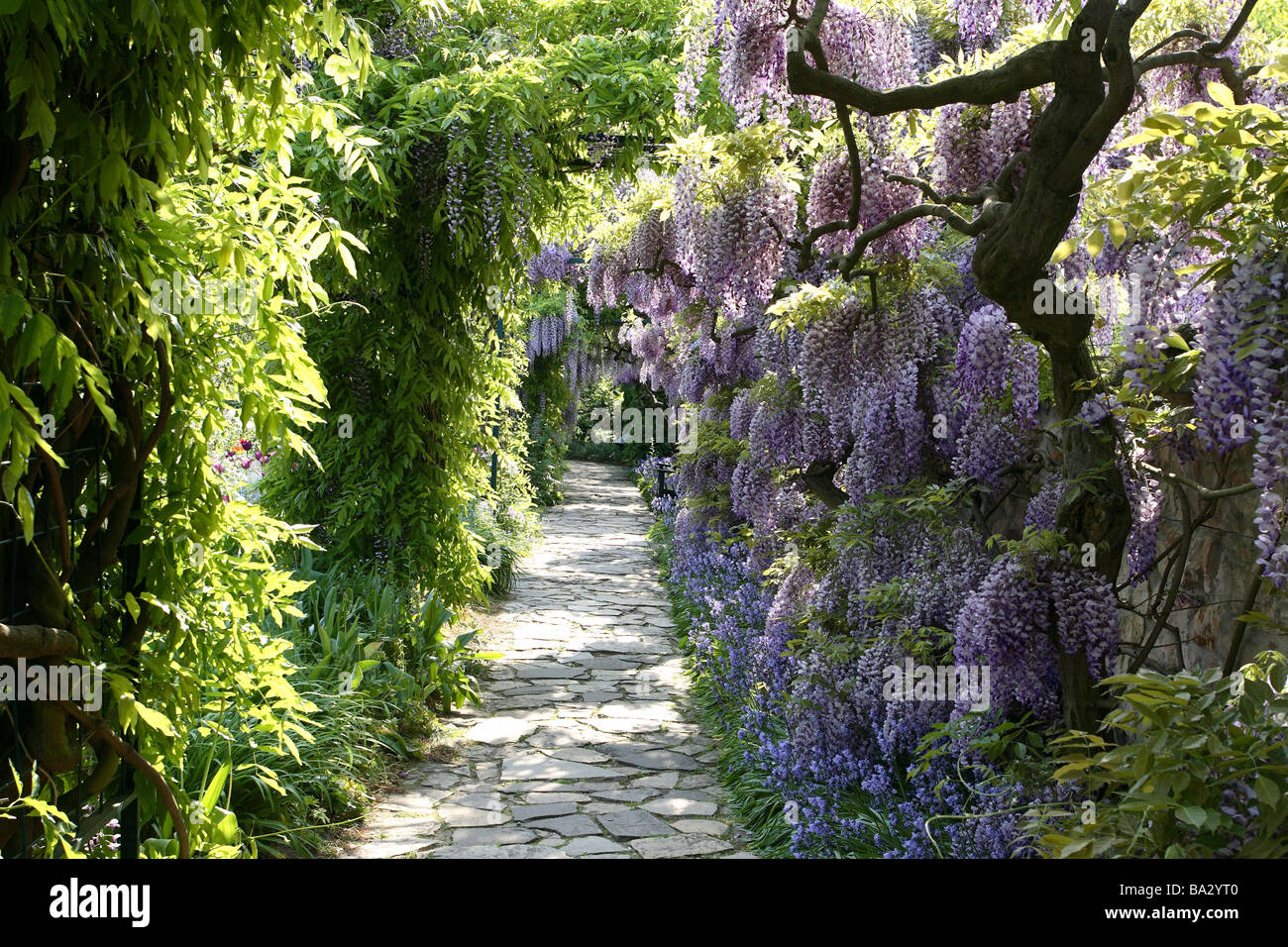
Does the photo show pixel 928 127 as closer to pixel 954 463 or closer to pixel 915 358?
pixel 915 358

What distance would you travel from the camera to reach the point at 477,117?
522cm

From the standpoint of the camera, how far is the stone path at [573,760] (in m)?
3.95

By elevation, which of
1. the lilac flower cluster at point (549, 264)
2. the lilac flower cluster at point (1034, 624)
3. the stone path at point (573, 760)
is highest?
the lilac flower cluster at point (549, 264)

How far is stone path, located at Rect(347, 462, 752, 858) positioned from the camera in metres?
3.95

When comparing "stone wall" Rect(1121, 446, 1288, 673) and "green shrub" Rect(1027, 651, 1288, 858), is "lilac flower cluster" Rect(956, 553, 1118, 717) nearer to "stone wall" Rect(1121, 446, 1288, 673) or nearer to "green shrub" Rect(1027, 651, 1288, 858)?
"stone wall" Rect(1121, 446, 1288, 673)

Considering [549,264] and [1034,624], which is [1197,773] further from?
[549,264]

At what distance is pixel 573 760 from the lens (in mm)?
4902

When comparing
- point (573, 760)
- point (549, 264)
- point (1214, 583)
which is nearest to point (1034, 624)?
point (1214, 583)

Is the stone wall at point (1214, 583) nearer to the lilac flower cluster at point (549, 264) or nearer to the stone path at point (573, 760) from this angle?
the stone path at point (573, 760)

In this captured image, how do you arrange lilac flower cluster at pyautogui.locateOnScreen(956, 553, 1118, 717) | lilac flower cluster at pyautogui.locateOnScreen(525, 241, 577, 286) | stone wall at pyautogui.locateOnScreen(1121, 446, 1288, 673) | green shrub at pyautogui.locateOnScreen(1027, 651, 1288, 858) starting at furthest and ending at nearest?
lilac flower cluster at pyautogui.locateOnScreen(525, 241, 577, 286)
lilac flower cluster at pyautogui.locateOnScreen(956, 553, 1118, 717)
stone wall at pyautogui.locateOnScreen(1121, 446, 1288, 673)
green shrub at pyautogui.locateOnScreen(1027, 651, 1288, 858)

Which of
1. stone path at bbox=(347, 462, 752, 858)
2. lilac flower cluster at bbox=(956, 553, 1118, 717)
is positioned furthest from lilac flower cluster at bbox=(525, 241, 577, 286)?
lilac flower cluster at bbox=(956, 553, 1118, 717)

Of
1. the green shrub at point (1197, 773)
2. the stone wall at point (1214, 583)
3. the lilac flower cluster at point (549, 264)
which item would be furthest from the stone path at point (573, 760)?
the lilac flower cluster at point (549, 264)

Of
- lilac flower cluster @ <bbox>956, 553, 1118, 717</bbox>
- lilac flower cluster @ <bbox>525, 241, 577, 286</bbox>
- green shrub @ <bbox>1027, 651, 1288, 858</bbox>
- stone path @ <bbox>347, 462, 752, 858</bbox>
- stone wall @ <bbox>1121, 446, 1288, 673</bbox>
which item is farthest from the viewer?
lilac flower cluster @ <bbox>525, 241, 577, 286</bbox>
